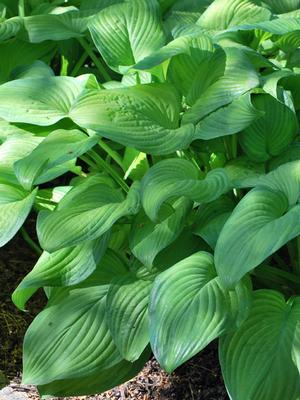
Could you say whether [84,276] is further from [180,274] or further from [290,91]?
[290,91]

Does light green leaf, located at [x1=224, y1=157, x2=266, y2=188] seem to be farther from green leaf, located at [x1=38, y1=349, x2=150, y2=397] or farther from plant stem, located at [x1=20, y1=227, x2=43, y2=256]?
plant stem, located at [x1=20, y1=227, x2=43, y2=256]

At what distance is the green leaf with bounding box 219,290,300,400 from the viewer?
174 cm

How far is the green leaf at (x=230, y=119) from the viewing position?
2072 millimetres

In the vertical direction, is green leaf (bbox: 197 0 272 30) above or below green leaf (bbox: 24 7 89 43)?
above

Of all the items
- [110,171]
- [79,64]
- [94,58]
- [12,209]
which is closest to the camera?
[12,209]

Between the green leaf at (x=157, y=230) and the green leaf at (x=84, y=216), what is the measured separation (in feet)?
0.22

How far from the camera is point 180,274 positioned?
1.84 m

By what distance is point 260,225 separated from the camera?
1.79m

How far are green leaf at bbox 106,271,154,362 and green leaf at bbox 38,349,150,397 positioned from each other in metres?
0.13

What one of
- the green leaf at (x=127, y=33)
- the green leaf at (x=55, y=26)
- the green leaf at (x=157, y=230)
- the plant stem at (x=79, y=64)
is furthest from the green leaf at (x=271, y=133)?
the plant stem at (x=79, y=64)

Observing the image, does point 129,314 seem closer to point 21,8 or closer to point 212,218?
point 212,218

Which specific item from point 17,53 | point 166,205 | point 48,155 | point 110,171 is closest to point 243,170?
point 166,205

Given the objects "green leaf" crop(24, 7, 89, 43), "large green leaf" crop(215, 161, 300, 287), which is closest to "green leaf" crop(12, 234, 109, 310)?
"large green leaf" crop(215, 161, 300, 287)

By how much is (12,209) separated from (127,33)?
0.71 m
